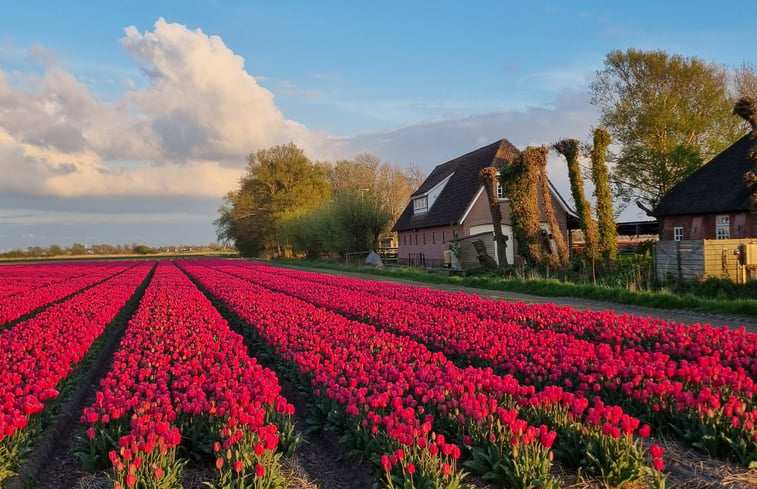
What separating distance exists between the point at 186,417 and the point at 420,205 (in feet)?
140

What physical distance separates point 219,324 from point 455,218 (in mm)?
29117

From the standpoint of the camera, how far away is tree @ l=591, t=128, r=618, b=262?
81.7 feet

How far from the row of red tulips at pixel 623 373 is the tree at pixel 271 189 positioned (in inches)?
2775

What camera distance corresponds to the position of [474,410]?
5371mm

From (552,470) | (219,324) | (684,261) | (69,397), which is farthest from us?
(684,261)

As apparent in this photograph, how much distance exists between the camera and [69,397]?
827cm

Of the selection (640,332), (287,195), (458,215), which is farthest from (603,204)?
(287,195)

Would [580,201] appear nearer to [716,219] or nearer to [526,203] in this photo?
[526,203]

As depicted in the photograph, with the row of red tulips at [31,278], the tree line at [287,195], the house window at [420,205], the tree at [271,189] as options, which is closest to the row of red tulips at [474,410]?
the row of red tulips at [31,278]

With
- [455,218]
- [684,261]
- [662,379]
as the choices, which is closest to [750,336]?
[662,379]

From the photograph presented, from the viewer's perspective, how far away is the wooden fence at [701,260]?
1886cm

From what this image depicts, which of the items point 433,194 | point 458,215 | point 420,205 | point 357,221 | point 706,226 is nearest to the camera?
point 706,226

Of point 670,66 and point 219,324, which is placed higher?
point 670,66

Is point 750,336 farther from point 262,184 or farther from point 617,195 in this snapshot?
point 262,184
